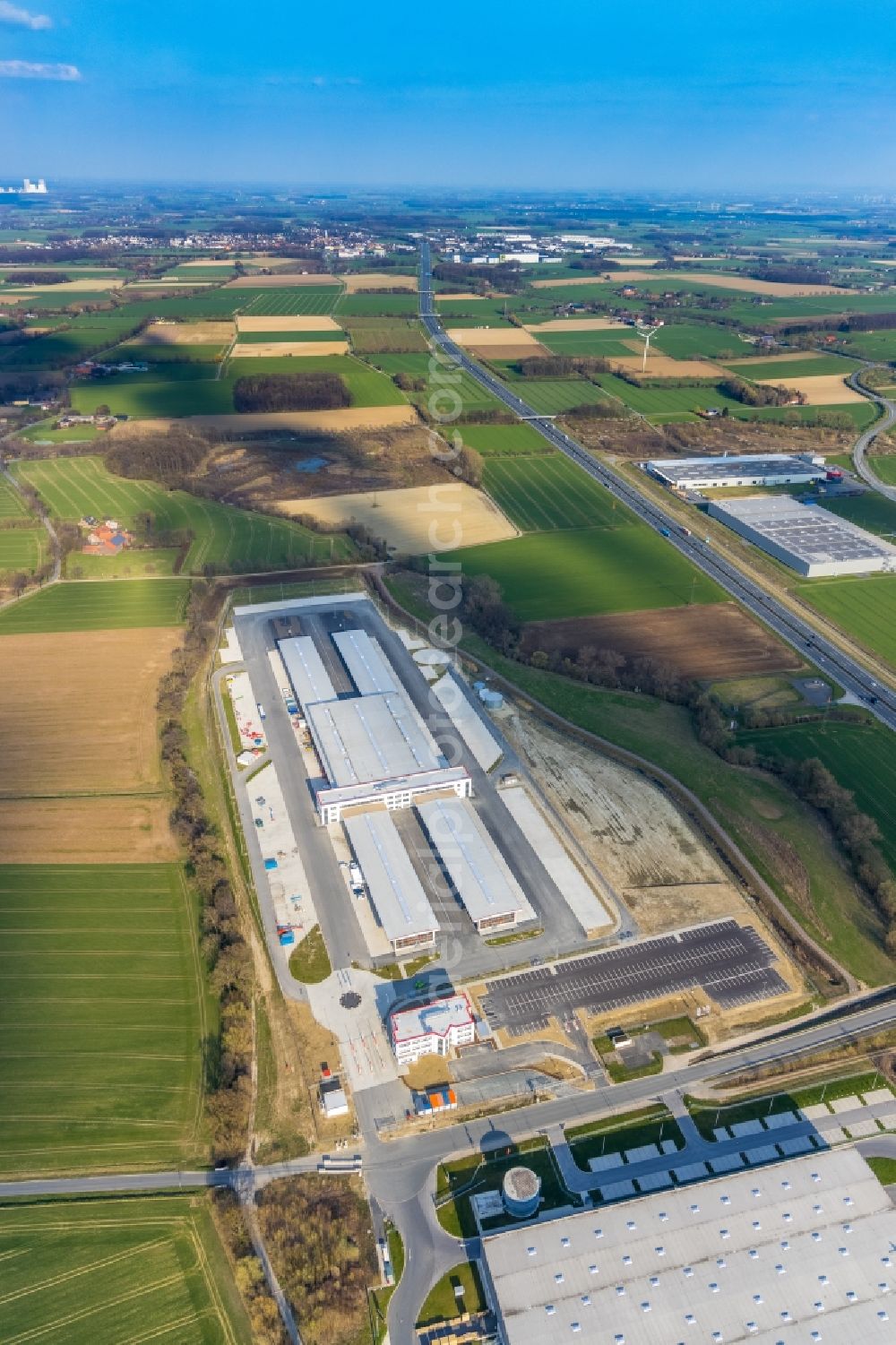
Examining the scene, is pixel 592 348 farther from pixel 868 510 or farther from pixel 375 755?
pixel 375 755

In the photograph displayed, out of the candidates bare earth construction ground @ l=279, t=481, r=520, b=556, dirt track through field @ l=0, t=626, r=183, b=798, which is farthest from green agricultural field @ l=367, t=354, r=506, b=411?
dirt track through field @ l=0, t=626, r=183, b=798

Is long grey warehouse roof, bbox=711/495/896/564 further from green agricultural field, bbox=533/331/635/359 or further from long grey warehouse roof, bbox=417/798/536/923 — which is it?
green agricultural field, bbox=533/331/635/359

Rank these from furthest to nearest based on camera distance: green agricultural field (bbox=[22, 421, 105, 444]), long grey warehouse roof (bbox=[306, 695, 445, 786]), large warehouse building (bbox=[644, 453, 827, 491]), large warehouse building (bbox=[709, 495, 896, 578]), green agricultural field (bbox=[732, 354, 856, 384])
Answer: green agricultural field (bbox=[732, 354, 856, 384])
green agricultural field (bbox=[22, 421, 105, 444])
large warehouse building (bbox=[644, 453, 827, 491])
large warehouse building (bbox=[709, 495, 896, 578])
long grey warehouse roof (bbox=[306, 695, 445, 786])

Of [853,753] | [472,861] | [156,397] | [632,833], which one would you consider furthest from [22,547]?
[853,753]

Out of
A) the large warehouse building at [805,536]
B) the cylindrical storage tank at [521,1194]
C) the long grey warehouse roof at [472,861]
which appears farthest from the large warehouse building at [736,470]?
the cylindrical storage tank at [521,1194]

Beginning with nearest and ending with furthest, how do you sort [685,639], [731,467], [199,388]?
[685,639]
[731,467]
[199,388]

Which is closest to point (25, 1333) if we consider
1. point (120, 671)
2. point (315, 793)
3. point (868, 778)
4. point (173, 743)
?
point (315, 793)

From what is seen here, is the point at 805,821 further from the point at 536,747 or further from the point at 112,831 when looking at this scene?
the point at 112,831
